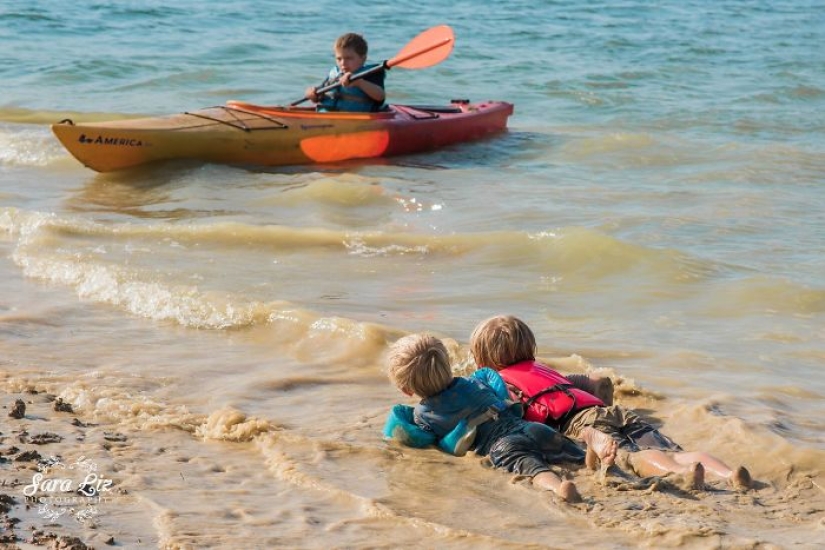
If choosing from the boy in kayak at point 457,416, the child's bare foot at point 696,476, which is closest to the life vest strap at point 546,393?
the boy in kayak at point 457,416

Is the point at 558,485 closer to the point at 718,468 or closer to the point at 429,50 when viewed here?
the point at 718,468

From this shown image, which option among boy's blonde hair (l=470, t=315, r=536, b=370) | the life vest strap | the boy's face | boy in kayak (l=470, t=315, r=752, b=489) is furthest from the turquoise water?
the boy's face

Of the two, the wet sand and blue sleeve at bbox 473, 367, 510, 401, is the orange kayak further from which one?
Answer: blue sleeve at bbox 473, 367, 510, 401

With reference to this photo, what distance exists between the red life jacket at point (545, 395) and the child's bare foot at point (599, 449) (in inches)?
6.5

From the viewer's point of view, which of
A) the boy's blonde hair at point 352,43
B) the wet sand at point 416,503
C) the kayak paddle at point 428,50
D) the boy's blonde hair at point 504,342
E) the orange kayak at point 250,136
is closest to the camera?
the wet sand at point 416,503

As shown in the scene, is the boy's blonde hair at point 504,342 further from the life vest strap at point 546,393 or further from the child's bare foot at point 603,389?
the child's bare foot at point 603,389

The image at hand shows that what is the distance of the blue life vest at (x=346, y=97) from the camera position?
971 cm

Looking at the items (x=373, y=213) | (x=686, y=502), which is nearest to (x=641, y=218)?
(x=373, y=213)

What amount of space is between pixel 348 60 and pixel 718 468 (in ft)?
21.1

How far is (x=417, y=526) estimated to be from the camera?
10.5 ft

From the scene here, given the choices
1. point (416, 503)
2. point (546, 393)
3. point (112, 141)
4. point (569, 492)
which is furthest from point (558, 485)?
point (112, 141)

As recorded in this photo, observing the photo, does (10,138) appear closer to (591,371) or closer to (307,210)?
(307,210)

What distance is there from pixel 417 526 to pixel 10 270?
3.71m

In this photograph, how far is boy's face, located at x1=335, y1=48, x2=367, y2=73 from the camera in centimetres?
940
